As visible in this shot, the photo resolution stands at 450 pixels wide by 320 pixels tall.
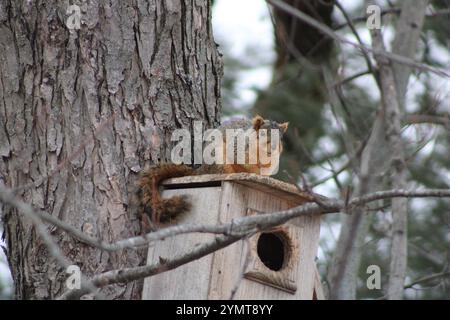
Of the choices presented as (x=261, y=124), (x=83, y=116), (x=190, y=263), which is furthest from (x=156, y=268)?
(x=261, y=124)

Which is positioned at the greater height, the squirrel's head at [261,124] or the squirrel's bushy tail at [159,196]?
the squirrel's head at [261,124]

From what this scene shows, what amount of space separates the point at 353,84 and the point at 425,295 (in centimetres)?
186

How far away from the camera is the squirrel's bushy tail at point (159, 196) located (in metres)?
3.40

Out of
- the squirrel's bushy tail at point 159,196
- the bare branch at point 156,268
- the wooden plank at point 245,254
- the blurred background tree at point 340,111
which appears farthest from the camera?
the blurred background tree at point 340,111

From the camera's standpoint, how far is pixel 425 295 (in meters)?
6.59

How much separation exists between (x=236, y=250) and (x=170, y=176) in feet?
1.38

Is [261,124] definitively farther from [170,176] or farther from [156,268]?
[156,268]

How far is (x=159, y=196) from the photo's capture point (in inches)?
137

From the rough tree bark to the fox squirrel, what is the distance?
7 centimetres

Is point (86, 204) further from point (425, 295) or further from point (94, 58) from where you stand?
point (425, 295)

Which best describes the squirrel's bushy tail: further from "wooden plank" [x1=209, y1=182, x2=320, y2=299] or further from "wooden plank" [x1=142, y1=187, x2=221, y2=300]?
"wooden plank" [x1=209, y1=182, x2=320, y2=299]

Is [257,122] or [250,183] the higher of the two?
[257,122]

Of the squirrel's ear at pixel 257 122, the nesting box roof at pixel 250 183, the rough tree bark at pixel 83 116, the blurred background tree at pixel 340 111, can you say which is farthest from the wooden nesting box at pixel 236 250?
the blurred background tree at pixel 340 111

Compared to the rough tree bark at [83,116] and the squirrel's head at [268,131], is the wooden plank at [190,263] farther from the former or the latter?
the squirrel's head at [268,131]
